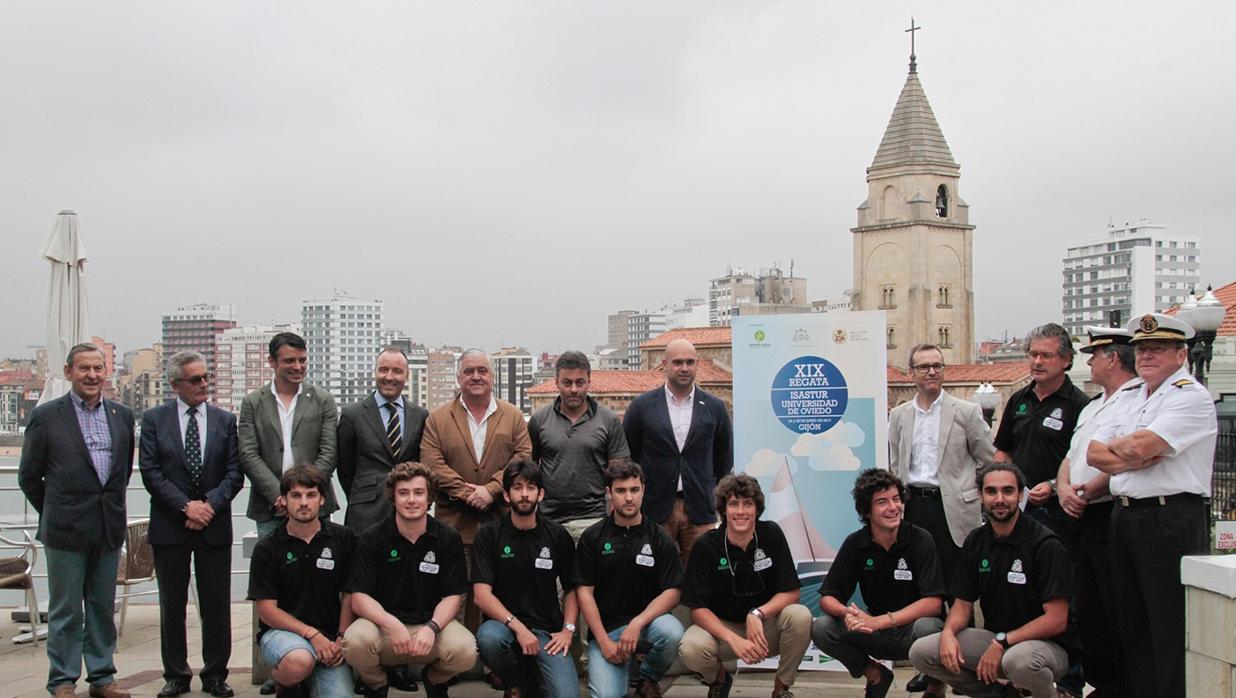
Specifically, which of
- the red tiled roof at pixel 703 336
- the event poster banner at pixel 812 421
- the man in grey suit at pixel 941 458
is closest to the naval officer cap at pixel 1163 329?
the man in grey suit at pixel 941 458

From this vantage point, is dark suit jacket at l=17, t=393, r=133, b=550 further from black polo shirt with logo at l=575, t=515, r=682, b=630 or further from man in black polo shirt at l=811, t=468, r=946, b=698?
man in black polo shirt at l=811, t=468, r=946, b=698

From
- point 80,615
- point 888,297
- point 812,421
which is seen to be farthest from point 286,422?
point 888,297

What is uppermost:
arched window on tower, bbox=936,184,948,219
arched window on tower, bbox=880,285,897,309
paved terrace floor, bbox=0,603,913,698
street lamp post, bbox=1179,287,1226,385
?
arched window on tower, bbox=936,184,948,219

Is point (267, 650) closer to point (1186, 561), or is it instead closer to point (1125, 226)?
point (1186, 561)

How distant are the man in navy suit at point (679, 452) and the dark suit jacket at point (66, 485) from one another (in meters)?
2.60

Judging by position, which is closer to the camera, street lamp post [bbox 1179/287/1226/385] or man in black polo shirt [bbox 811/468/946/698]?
man in black polo shirt [bbox 811/468/946/698]

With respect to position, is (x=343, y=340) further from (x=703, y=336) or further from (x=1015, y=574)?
(x=1015, y=574)

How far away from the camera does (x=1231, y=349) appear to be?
22297mm

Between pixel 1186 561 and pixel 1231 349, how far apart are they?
20.2 m

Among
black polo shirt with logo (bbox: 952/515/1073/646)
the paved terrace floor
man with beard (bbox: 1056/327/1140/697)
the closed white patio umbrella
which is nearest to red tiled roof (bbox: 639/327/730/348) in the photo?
the closed white patio umbrella

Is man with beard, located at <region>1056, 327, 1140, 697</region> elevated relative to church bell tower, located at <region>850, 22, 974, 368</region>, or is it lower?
lower

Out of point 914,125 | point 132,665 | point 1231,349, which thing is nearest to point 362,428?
point 132,665

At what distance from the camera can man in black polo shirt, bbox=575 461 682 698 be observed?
527 cm

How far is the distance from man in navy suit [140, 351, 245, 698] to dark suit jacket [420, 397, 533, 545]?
1012mm
